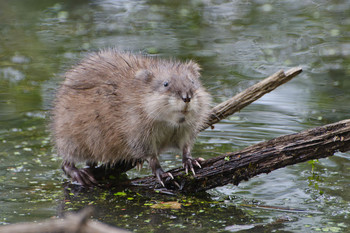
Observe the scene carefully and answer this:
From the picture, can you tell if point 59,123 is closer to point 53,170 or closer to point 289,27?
point 53,170

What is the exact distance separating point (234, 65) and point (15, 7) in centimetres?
724

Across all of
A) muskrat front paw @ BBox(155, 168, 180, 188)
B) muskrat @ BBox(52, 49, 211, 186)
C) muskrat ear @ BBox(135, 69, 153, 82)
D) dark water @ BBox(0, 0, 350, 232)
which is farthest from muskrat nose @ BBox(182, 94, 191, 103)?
dark water @ BBox(0, 0, 350, 232)

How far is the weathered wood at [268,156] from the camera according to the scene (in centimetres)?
476

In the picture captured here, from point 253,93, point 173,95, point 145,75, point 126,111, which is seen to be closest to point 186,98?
point 173,95

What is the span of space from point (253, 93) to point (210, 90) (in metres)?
2.98

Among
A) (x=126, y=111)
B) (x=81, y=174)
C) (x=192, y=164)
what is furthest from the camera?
(x=81, y=174)

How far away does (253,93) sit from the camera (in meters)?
5.86

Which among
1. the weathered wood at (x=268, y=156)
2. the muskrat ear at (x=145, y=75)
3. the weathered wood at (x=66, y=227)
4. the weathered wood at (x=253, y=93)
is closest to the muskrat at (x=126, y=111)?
the muskrat ear at (x=145, y=75)

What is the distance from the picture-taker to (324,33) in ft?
39.6

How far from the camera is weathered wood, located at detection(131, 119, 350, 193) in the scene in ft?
15.6

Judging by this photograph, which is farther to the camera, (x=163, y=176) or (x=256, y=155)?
(x=163, y=176)

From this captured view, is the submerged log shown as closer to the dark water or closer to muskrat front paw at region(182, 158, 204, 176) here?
muskrat front paw at region(182, 158, 204, 176)

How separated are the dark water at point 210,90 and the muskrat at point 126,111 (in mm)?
402

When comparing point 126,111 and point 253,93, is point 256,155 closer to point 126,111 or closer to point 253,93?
point 253,93
